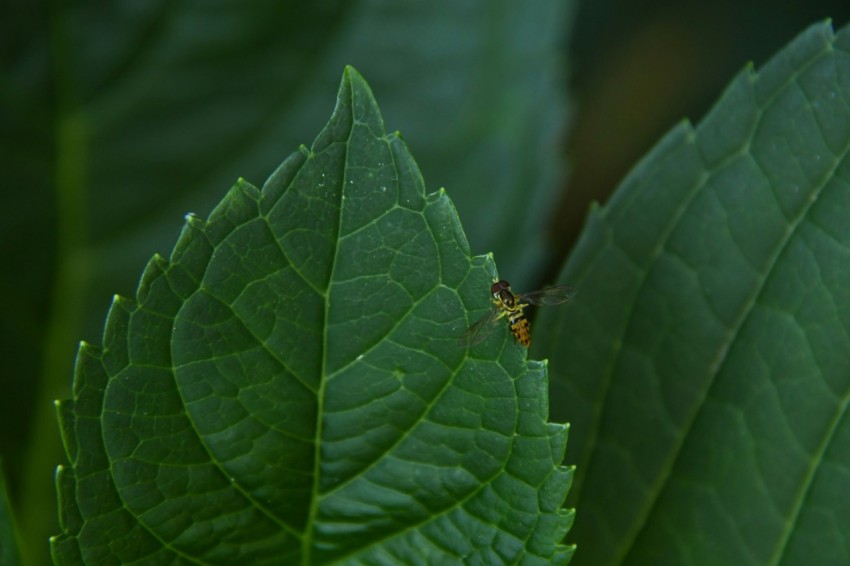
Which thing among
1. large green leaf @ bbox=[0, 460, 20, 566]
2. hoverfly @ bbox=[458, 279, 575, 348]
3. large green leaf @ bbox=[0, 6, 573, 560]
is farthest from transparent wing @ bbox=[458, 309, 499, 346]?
large green leaf @ bbox=[0, 6, 573, 560]

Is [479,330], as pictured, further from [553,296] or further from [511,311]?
[553,296]

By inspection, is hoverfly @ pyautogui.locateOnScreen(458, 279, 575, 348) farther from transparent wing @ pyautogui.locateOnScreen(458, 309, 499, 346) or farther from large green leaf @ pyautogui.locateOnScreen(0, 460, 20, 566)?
large green leaf @ pyautogui.locateOnScreen(0, 460, 20, 566)

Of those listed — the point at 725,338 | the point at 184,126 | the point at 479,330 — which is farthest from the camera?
the point at 184,126

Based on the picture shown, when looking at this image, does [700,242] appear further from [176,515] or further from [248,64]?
[248,64]

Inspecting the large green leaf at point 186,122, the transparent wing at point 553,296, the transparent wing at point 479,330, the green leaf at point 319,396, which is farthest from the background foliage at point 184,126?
the transparent wing at point 479,330

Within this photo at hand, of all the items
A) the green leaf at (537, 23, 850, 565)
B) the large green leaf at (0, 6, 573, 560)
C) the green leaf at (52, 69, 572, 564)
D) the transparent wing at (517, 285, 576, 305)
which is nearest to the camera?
the green leaf at (52, 69, 572, 564)

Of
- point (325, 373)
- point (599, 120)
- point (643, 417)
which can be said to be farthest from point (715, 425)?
point (599, 120)

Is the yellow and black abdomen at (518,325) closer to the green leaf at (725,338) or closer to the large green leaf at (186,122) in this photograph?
the green leaf at (725,338)

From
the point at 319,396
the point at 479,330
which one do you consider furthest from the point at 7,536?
the point at 479,330
